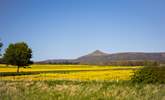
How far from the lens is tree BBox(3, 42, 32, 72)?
77.6 m

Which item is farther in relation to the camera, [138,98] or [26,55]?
[26,55]

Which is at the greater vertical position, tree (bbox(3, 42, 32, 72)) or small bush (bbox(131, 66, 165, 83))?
tree (bbox(3, 42, 32, 72))

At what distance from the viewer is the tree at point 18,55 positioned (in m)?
77.6

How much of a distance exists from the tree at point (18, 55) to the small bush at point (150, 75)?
48.5m

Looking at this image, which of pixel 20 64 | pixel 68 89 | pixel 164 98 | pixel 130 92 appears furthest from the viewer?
pixel 20 64

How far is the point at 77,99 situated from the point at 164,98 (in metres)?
4.07

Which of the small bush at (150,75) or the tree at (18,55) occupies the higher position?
the tree at (18,55)

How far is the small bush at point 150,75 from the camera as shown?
3216 centimetres

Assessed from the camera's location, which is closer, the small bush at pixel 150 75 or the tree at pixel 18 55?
the small bush at pixel 150 75

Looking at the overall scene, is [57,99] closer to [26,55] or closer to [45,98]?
[45,98]

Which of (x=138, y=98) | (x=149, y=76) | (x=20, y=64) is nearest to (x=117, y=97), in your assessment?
(x=138, y=98)

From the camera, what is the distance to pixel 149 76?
32344 millimetres

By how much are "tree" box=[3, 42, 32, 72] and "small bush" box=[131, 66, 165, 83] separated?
48.5m

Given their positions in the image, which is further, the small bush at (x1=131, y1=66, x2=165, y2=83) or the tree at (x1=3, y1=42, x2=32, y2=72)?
the tree at (x1=3, y1=42, x2=32, y2=72)
